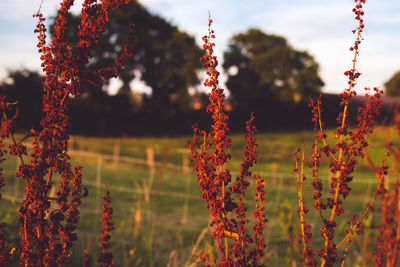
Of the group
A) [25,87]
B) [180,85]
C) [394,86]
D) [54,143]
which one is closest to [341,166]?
[54,143]

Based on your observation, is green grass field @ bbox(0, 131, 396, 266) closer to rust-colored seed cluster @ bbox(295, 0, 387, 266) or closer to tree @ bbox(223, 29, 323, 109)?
rust-colored seed cluster @ bbox(295, 0, 387, 266)

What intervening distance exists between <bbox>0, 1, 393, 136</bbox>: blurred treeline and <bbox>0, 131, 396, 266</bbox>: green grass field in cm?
1218

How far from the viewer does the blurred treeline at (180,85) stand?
4194 centimetres

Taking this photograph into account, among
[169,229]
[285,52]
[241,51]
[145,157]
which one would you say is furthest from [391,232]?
[241,51]

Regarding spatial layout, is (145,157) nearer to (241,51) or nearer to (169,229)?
(169,229)

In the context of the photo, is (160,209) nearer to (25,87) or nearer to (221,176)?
(221,176)

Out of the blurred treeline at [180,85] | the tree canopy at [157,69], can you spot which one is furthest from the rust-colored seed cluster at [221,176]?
the tree canopy at [157,69]

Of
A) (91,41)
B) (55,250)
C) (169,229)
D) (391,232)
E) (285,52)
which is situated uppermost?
(285,52)

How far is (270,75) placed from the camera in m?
49.1

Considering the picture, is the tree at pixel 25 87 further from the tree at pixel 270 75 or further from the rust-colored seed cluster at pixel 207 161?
the rust-colored seed cluster at pixel 207 161

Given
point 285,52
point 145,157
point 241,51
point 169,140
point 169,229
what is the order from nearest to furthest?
point 169,229, point 145,157, point 169,140, point 285,52, point 241,51

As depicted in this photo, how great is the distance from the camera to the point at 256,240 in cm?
208

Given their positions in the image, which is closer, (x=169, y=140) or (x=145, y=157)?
(x=145, y=157)

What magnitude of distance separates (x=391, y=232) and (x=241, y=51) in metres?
51.8
